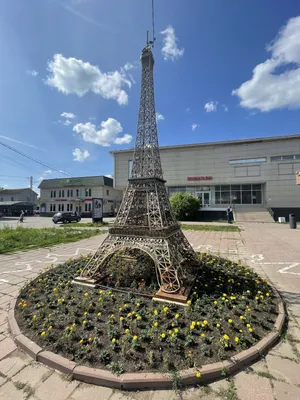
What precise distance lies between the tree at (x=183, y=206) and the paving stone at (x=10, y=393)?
2460 cm

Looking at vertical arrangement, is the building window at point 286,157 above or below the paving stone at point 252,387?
above

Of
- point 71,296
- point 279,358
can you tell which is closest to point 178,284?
point 279,358

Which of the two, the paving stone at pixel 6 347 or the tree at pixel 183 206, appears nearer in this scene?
the paving stone at pixel 6 347

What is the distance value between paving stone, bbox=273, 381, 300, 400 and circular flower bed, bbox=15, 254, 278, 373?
1.71ft

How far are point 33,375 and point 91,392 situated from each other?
0.82m

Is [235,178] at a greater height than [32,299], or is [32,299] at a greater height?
[235,178]

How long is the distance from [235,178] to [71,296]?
102 feet

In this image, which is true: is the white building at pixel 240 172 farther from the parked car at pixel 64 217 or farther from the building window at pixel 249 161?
the parked car at pixel 64 217

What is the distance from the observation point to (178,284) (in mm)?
3939

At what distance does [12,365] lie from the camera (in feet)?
Result: 8.01

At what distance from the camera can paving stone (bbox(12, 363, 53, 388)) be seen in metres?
2.19

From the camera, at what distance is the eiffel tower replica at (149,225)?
14.1 ft

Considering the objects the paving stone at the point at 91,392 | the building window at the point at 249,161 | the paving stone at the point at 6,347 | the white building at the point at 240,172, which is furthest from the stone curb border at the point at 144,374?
the building window at the point at 249,161

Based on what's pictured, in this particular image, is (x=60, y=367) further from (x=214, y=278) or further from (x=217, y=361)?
(x=214, y=278)
